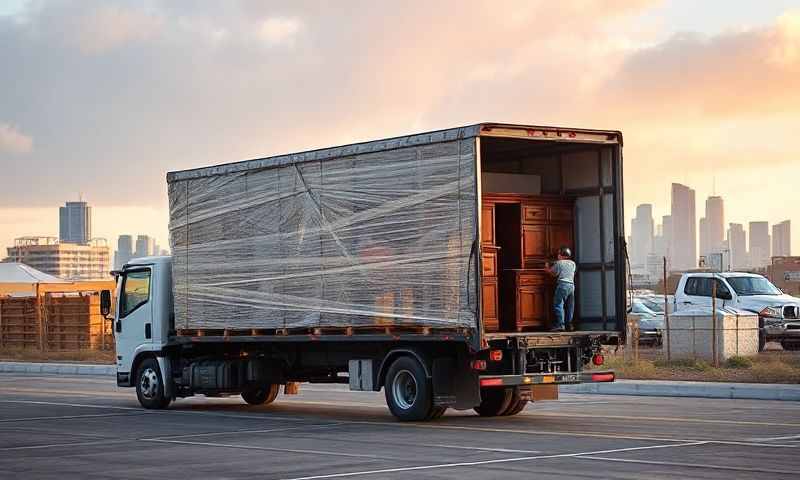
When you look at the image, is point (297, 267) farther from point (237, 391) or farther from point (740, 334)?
point (740, 334)

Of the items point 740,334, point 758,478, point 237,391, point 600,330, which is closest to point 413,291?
point 600,330

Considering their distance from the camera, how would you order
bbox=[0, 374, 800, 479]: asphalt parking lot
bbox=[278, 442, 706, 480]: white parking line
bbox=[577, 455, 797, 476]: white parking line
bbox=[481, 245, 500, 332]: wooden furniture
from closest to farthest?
bbox=[577, 455, 797, 476]: white parking line < bbox=[278, 442, 706, 480]: white parking line < bbox=[0, 374, 800, 479]: asphalt parking lot < bbox=[481, 245, 500, 332]: wooden furniture

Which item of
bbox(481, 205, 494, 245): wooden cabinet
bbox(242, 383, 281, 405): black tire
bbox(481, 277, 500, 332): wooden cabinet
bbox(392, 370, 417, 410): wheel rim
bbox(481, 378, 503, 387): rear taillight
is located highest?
bbox(481, 205, 494, 245): wooden cabinet

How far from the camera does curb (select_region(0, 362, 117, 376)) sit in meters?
38.3

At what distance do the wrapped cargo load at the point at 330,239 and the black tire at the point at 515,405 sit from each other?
7.51ft

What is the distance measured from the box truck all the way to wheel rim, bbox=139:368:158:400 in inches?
1.0

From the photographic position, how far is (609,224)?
65.6ft

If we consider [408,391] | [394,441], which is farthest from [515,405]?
[394,441]

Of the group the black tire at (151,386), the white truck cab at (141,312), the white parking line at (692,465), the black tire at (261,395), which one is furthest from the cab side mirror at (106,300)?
the white parking line at (692,465)

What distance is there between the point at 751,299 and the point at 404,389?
2012 centimetres

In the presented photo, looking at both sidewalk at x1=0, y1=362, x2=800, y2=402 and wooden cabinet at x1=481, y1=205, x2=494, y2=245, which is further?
sidewalk at x1=0, y1=362, x2=800, y2=402

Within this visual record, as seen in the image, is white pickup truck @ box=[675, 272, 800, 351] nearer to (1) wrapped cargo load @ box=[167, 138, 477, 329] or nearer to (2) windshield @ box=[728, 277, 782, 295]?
(2) windshield @ box=[728, 277, 782, 295]

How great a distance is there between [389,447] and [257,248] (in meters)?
6.60

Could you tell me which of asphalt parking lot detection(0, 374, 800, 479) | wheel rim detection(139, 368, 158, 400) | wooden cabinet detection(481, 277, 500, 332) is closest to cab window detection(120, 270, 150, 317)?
wheel rim detection(139, 368, 158, 400)
